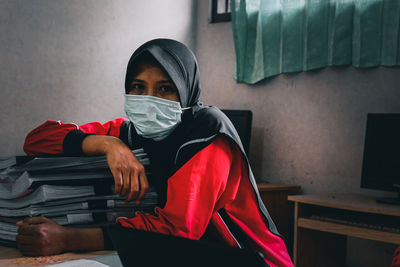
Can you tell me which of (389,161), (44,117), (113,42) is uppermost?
(113,42)

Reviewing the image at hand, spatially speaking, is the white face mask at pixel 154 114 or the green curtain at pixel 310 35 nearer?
the white face mask at pixel 154 114

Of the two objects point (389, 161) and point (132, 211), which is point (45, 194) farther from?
point (389, 161)

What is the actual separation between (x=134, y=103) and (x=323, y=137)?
182cm

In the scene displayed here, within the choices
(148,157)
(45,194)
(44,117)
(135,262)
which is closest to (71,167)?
(45,194)

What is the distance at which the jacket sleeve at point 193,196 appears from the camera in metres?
0.89

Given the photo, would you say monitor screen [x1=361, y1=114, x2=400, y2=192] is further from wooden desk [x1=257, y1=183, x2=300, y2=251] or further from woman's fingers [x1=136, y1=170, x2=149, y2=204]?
woman's fingers [x1=136, y1=170, x2=149, y2=204]

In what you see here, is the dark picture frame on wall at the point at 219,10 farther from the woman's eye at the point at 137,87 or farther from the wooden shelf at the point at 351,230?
the woman's eye at the point at 137,87

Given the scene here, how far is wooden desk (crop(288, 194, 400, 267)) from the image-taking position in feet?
6.72

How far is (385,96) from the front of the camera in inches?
99.6

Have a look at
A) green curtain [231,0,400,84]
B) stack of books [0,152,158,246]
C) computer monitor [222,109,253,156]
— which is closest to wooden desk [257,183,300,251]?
computer monitor [222,109,253,156]

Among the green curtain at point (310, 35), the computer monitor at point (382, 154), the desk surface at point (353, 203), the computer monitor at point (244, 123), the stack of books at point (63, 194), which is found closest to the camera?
the stack of books at point (63, 194)

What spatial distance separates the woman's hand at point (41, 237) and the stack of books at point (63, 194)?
4cm

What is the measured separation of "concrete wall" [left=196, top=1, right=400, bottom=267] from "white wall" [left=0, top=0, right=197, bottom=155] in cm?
64

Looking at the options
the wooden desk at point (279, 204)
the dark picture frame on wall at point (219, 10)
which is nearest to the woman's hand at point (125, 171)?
the wooden desk at point (279, 204)
